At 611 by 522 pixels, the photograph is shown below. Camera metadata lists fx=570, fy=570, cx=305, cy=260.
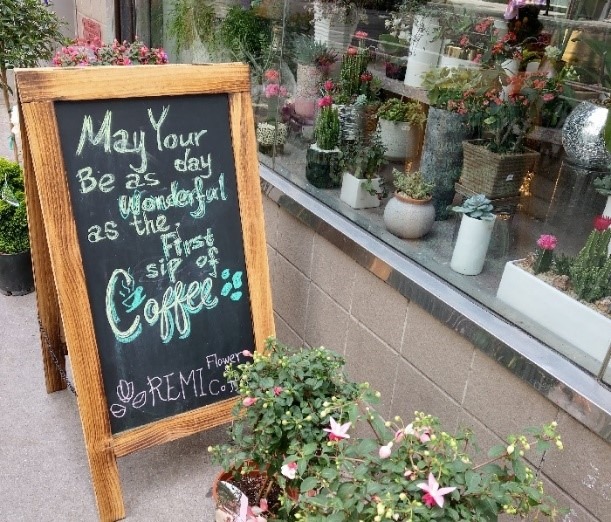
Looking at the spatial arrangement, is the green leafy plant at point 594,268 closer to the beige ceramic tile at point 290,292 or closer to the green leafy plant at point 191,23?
the beige ceramic tile at point 290,292

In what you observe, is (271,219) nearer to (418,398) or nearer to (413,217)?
(413,217)

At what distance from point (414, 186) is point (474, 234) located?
0.37 m

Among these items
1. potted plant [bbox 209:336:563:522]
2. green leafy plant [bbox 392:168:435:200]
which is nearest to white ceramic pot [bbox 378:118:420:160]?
green leafy plant [bbox 392:168:435:200]

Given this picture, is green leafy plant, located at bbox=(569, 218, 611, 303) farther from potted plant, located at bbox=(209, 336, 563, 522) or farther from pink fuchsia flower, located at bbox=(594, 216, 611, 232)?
potted plant, located at bbox=(209, 336, 563, 522)

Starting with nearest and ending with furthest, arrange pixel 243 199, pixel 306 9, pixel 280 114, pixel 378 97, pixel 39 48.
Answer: pixel 243 199, pixel 378 97, pixel 306 9, pixel 280 114, pixel 39 48

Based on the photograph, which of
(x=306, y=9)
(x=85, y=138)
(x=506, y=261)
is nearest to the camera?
(x=85, y=138)

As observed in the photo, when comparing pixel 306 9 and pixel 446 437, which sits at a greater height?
pixel 306 9

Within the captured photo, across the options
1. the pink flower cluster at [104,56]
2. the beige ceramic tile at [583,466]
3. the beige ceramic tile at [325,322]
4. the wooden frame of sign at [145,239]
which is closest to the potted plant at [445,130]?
the beige ceramic tile at [325,322]

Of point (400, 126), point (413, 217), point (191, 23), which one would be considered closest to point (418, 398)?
point (413, 217)

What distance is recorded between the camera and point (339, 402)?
157 centimetres

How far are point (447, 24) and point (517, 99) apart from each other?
466mm

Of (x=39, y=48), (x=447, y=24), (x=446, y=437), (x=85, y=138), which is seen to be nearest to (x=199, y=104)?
(x=85, y=138)

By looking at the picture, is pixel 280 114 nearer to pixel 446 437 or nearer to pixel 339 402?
pixel 339 402

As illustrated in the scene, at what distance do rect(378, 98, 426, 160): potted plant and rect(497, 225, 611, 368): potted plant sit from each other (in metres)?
0.76
